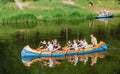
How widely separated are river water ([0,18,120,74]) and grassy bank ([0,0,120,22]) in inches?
190

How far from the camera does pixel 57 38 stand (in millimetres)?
63406

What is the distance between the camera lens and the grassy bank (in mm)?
92125

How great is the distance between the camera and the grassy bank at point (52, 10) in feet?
302

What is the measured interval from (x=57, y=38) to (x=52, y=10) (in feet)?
108

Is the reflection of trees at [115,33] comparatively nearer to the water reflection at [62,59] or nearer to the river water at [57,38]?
the river water at [57,38]

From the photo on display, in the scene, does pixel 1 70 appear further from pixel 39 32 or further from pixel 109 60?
pixel 39 32

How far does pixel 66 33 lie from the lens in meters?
69.6

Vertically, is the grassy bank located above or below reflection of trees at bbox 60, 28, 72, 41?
below

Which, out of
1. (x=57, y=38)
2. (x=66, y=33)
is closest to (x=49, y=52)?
(x=57, y=38)

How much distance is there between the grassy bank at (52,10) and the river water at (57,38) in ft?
15.9

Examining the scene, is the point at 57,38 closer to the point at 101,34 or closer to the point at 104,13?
the point at 101,34

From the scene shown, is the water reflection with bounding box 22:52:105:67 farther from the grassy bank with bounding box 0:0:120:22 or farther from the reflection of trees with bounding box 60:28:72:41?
the grassy bank with bounding box 0:0:120:22

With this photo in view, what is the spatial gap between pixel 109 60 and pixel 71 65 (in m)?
4.34

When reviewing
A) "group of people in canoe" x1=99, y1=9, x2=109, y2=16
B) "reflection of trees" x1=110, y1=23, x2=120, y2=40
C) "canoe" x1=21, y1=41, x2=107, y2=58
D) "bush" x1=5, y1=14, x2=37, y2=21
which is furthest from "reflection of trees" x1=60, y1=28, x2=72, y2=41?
"group of people in canoe" x1=99, y1=9, x2=109, y2=16
